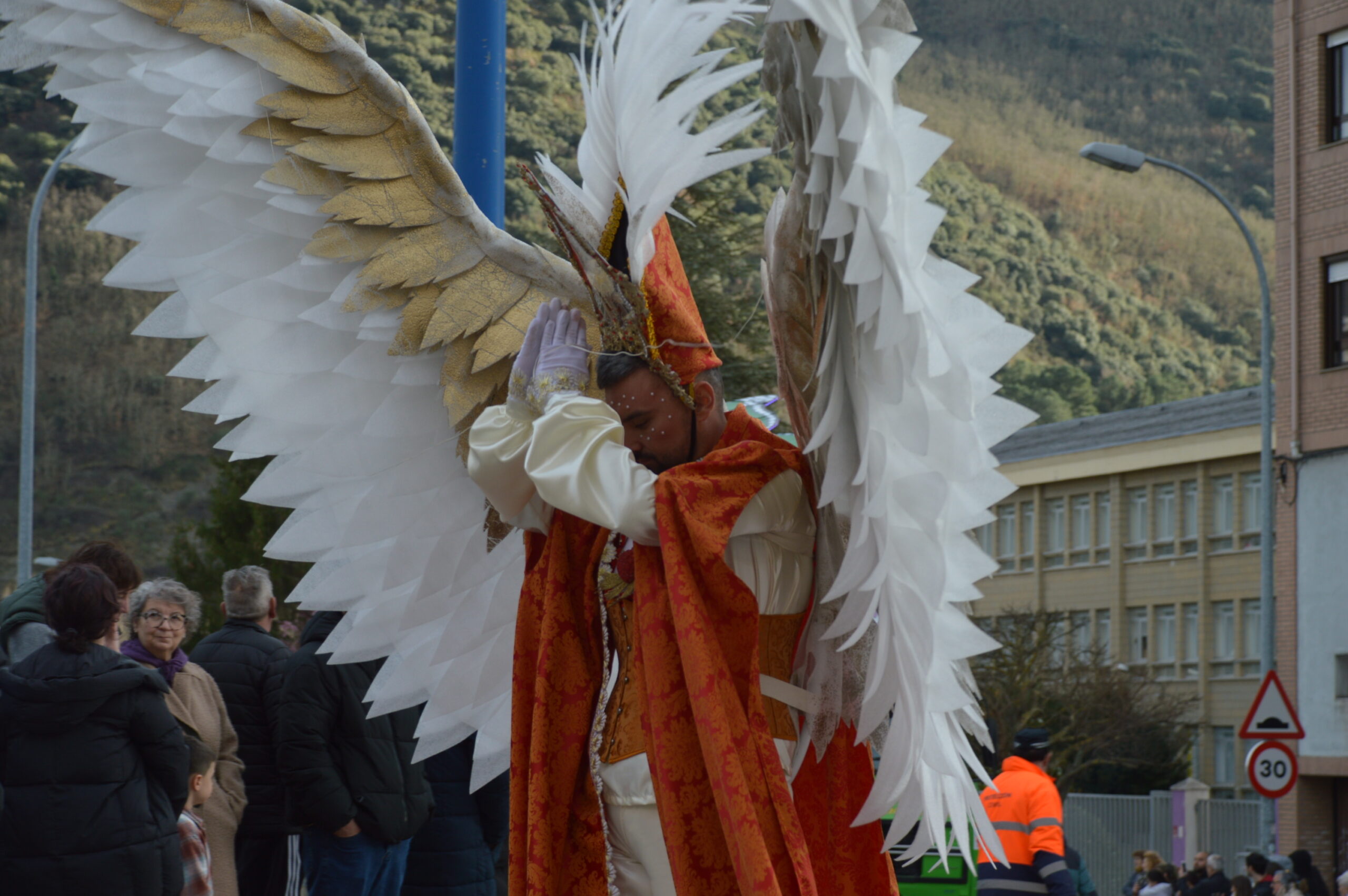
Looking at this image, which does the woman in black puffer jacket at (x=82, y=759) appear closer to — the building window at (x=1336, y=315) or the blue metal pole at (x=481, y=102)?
the blue metal pole at (x=481, y=102)

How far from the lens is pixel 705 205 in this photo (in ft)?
52.8

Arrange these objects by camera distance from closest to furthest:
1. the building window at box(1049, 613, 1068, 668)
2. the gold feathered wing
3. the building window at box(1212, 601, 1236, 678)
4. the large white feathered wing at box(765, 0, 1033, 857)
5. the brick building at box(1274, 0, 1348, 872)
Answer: the large white feathered wing at box(765, 0, 1033, 857)
the gold feathered wing
the brick building at box(1274, 0, 1348, 872)
the building window at box(1049, 613, 1068, 668)
the building window at box(1212, 601, 1236, 678)

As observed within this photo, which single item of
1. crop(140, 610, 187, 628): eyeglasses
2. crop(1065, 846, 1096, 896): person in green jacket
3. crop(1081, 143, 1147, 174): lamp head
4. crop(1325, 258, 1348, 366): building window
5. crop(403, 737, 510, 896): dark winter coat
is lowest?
crop(1065, 846, 1096, 896): person in green jacket

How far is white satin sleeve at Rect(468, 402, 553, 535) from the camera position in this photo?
3.60 metres

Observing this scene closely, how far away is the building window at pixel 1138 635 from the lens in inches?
1725

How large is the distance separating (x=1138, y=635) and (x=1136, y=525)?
2918mm

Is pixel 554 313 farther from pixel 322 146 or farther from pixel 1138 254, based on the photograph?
pixel 1138 254

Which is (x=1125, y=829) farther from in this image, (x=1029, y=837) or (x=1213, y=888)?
(x=1029, y=837)

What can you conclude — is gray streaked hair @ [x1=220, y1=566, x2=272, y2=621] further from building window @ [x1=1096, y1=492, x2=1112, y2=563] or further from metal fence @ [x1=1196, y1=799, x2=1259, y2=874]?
building window @ [x1=1096, y1=492, x2=1112, y2=563]

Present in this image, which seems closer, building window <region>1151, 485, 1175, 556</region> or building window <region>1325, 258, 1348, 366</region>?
building window <region>1325, 258, 1348, 366</region>

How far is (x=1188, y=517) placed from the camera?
42.4 meters

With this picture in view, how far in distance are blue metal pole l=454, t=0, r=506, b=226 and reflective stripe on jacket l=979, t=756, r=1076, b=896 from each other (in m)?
3.77

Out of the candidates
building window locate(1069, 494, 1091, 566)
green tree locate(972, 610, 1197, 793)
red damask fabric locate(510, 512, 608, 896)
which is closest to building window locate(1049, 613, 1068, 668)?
green tree locate(972, 610, 1197, 793)

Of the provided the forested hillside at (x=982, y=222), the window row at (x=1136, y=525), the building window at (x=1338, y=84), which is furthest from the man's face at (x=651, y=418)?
the window row at (x=1136, y=525)
